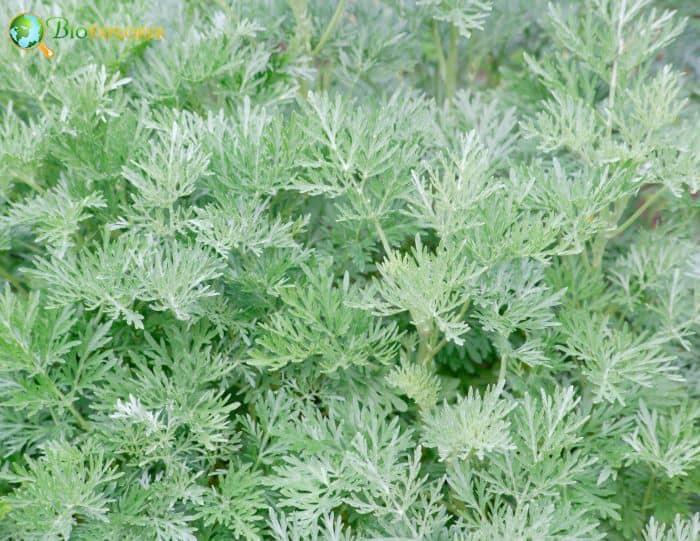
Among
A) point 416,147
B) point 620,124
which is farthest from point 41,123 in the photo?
point 620,124

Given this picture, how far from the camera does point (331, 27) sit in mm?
1269

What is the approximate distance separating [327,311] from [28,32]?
2.06 ft

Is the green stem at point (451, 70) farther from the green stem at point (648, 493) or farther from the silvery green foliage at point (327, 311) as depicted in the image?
the green stem at point (648, 493)

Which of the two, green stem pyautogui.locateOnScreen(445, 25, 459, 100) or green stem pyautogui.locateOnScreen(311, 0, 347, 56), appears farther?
green stem pyautogui.locateOnScreen(445, 25, 459, 100)

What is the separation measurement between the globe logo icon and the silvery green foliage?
0.07ft

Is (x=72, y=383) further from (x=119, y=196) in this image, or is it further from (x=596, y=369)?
(x=596, y=369)

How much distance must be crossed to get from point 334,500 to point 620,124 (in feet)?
1.98

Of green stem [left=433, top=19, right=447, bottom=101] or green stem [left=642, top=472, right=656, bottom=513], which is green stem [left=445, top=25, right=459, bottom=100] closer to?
green stem [left=433, top=19, right=447, bottom=101]

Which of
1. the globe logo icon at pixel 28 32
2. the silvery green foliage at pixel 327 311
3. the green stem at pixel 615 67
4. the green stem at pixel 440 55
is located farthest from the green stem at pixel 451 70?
the globe logo icon at pixel 28 32

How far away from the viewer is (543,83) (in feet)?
4.02

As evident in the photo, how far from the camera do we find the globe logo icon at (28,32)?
1206 mm

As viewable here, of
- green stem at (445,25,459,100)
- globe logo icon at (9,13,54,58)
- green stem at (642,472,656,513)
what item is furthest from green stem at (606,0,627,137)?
globe logo icon at (9,13,54,58)

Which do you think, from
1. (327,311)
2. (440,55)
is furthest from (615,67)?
(327,311)

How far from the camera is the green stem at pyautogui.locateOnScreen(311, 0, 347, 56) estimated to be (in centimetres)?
126
